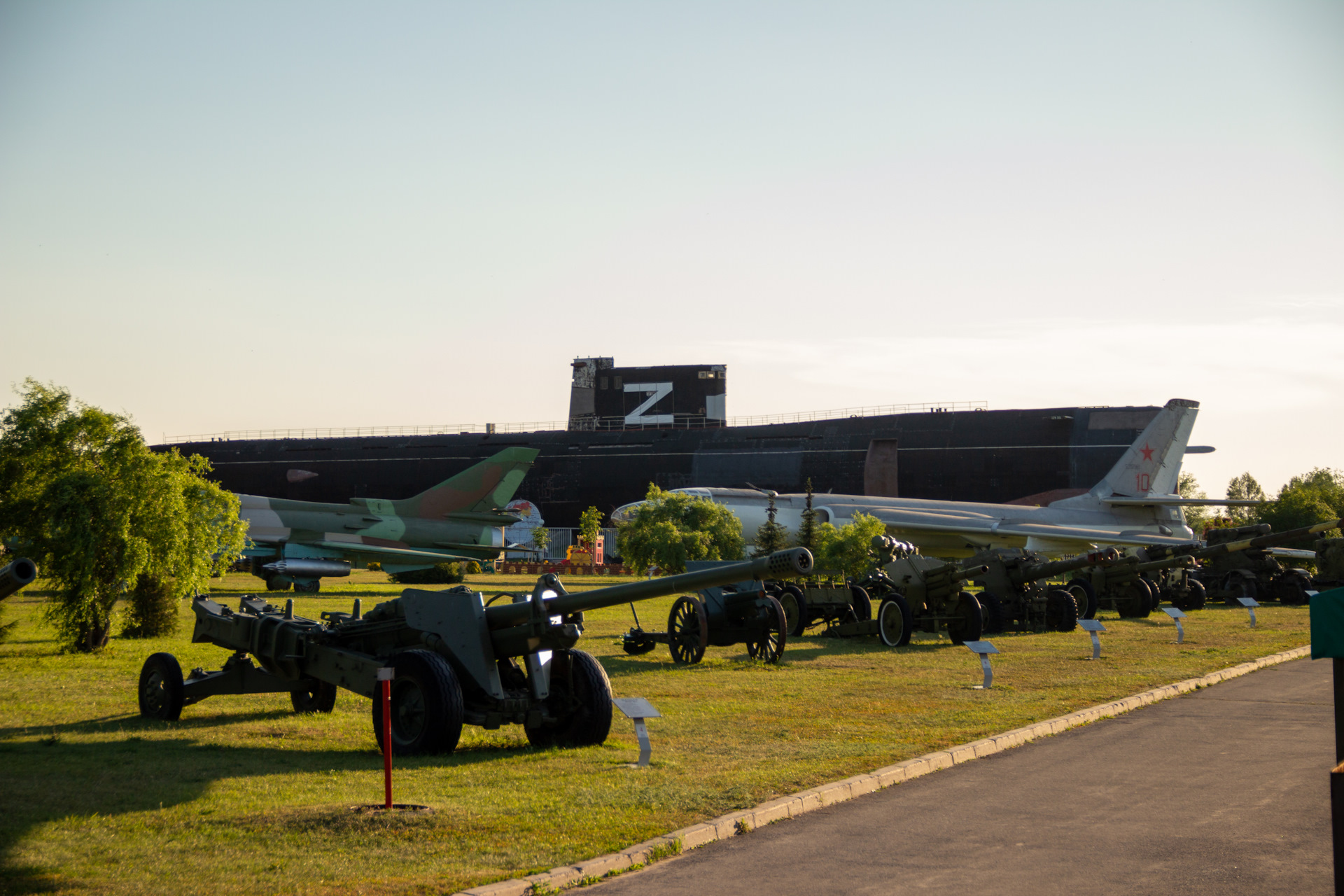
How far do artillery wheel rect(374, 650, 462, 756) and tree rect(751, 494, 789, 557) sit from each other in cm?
2948

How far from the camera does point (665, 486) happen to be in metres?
64.4

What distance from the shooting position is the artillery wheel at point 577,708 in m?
10.3

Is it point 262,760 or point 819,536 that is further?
point 819,536

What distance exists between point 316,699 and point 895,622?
39.5 ft

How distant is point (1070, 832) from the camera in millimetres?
7199

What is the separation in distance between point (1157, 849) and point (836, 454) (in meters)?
55.9

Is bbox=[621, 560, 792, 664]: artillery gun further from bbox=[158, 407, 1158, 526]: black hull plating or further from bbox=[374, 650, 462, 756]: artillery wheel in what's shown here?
bbox=[158, 407, 1158, 526]: black hull plating

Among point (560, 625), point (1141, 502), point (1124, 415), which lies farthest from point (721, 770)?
point (1124, 415)

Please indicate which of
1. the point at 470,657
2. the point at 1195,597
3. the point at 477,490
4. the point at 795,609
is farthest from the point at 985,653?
the point at 477,490

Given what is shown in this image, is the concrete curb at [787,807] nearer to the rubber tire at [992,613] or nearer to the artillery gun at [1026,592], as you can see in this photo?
the rubber tire at [992,613]

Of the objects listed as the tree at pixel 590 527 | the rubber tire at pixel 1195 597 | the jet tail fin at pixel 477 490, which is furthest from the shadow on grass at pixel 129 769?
the tree at pixel 590 527

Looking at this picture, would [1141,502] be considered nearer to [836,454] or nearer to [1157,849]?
[836,454]

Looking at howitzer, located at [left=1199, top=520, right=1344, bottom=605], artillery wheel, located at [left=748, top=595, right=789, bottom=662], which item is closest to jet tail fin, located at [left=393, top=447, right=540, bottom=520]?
artillery wheel, located at [left=748, top=595, right=789, bottom=662]

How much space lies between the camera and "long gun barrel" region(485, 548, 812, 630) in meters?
8.77
